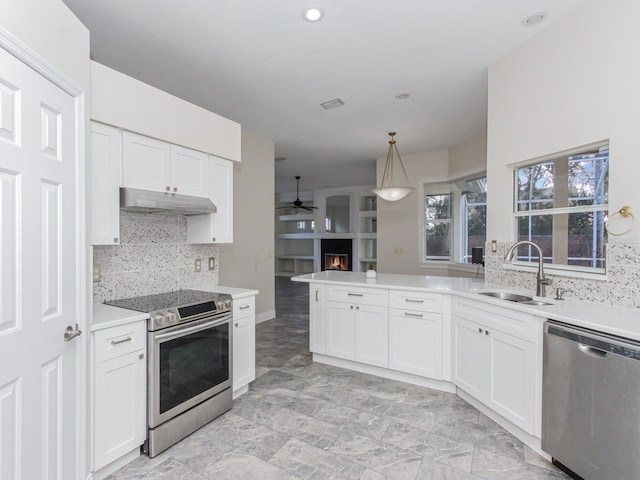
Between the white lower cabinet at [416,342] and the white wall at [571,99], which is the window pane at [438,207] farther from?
the white lower cabinet at [416,342]

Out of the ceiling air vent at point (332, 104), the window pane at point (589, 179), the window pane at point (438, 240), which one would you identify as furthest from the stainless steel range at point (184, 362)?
the window pane at point (438, 240)

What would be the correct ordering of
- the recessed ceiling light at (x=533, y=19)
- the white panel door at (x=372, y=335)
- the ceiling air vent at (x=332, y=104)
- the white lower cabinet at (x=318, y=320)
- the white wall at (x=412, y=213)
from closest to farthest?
the recessed ceiling light at (x=533, y=19) → the white panel door at (x=372, y=335) → the white lower cabinet at (x=318, y=320) → the ceiling air vent at (x=332, y=104) → the white wall at (x=412, y=213)

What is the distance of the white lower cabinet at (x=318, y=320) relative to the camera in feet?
11.6

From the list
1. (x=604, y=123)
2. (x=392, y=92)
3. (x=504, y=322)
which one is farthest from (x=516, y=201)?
(x=392, y=92)

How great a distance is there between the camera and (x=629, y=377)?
1556mm

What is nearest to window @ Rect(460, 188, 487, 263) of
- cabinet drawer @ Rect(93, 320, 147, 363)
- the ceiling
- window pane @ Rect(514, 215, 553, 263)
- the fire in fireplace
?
the ceiling

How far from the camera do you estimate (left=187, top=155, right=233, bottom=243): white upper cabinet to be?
291 cm

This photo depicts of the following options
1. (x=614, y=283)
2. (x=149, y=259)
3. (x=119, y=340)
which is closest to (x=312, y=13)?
(x=149, y=259)

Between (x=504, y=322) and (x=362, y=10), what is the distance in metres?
2.40

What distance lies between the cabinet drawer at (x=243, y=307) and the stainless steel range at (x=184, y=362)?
0.53ft

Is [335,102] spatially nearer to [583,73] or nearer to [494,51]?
[494,51]

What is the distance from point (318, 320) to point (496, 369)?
5.82ft

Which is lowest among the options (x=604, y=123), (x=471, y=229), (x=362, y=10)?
(x=471, y=229)

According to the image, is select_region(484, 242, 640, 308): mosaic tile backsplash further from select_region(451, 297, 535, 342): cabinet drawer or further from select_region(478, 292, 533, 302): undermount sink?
select_region(451, 297, 535, 342): cabinet drawer
